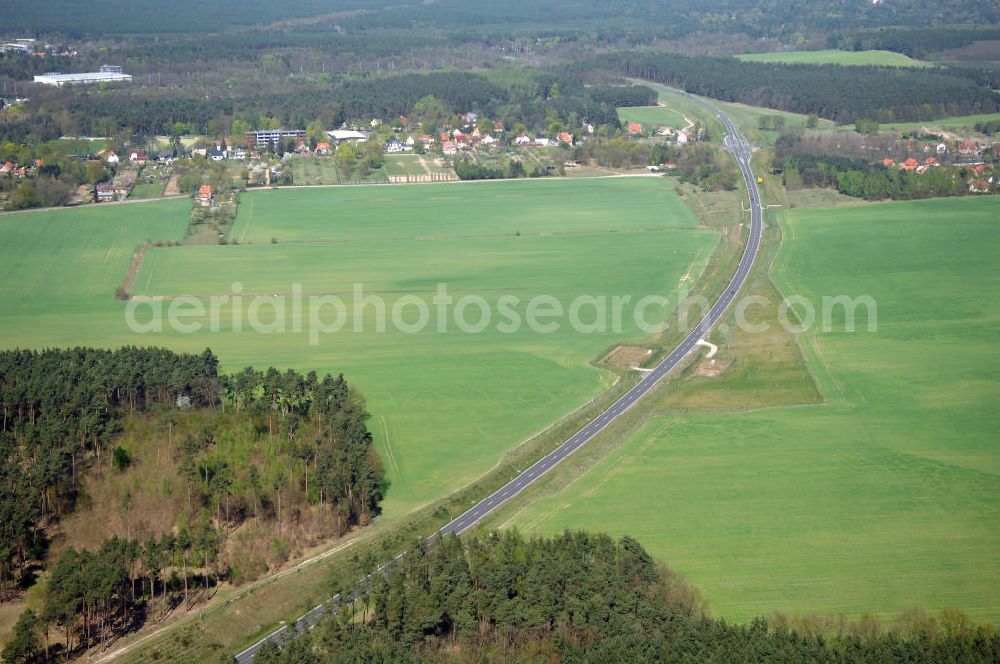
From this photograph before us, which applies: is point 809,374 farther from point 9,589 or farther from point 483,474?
point 9,589

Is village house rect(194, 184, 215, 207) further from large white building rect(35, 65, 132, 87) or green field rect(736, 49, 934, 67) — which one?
green field rect(736, 49, 934, 67)

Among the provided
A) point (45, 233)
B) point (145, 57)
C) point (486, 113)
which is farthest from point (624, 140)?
point (145, 57)

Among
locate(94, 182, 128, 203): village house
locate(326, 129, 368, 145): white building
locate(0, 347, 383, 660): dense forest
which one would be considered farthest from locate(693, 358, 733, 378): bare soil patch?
locate(326, 129, 368, 145): white building

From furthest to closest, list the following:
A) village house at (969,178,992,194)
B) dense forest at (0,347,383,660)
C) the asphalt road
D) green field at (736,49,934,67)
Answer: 1. green field at (736,49,934,67)
2. village house at (969,178,992,194)
3. dense forest at (0,347,383,660)
4. the asphalt road

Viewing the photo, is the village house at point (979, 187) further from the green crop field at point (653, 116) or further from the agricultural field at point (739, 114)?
the green crop field at point (653, 116)

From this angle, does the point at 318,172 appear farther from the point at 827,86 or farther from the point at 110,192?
the point at 827,86

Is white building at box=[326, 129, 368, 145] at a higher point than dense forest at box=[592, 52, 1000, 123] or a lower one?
Result: lower

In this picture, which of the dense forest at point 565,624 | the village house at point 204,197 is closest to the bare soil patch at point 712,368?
the dense forest at point 565,624
